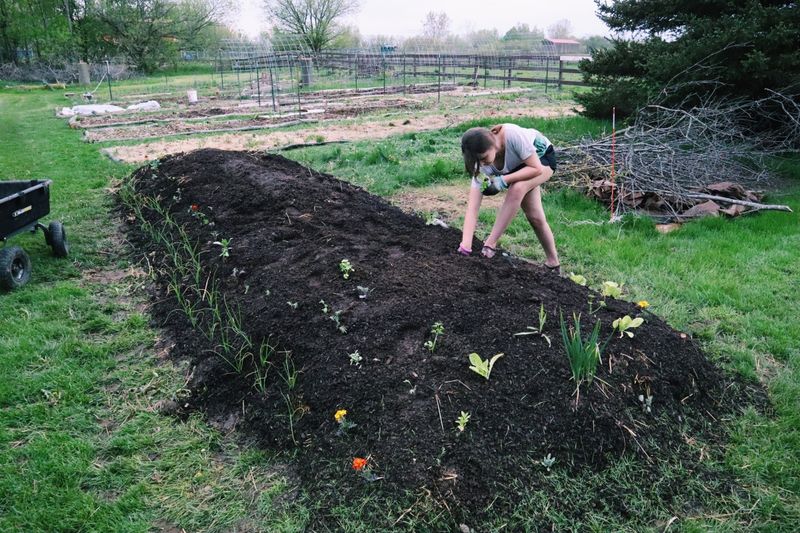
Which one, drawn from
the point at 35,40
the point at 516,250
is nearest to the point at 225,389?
the point at 516,250

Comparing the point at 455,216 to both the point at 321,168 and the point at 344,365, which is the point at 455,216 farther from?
the point at 344,365

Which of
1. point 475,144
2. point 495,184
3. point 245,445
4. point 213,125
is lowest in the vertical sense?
point 245,445

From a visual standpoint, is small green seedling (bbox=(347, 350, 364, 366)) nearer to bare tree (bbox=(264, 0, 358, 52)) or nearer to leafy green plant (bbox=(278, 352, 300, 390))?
leafy green plant (bbox=(278, 352, 300, 390))

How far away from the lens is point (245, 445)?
95.3 inches

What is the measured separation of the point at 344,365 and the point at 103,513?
1.12m

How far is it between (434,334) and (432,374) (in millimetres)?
280

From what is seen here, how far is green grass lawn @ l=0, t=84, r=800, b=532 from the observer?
2002mm

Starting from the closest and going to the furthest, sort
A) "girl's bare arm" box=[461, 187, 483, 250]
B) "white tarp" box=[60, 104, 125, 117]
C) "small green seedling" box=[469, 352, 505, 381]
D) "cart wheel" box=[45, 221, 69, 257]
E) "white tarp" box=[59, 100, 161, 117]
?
"small green seedling" box=[469, 352, 505, 381] → "girl's bare arm" box=[461, 187, 483, 250] → "cart wheel" box=[45, 221, 69, 257] → "white tarp" box=[60, 104, 125, 117] → "white tarp" box=[59, 100, 161, 117]

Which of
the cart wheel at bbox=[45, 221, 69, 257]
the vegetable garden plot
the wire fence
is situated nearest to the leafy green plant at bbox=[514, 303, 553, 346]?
the cart wheel at bbox=[45, 221, 69, 257]

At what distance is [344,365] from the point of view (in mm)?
2572

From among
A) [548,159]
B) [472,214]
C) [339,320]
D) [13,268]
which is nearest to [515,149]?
[548,159]

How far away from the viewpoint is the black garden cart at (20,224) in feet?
12.8

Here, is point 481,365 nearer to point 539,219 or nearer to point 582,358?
point 582,358

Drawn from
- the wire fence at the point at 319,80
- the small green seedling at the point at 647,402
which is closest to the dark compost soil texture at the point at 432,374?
the small green seedling at the point at 647,402
